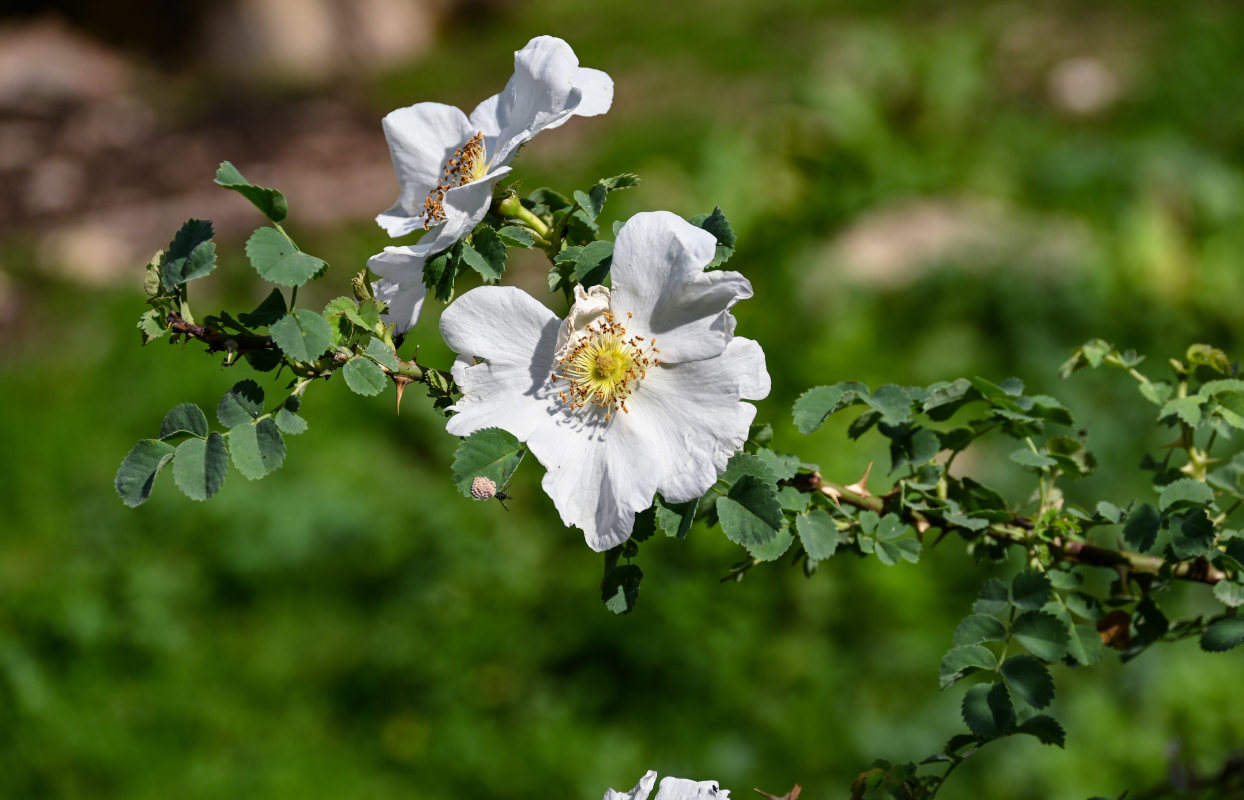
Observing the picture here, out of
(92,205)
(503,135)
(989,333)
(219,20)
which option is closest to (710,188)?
(989,333)

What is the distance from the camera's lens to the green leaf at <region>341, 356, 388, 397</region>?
1028 millimetres

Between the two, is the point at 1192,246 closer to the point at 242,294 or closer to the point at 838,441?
the point at 838,441

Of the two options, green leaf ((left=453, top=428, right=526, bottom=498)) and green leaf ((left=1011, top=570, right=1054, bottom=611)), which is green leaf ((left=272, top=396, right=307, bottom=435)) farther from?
green leaf ((left=1011, top=570, right=1054, bottom=611))

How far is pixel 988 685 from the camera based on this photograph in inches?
47.0

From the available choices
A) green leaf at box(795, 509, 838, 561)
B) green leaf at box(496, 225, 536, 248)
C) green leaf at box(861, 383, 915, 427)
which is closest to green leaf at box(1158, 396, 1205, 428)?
green leaf at box(861, 383, 915, 427)

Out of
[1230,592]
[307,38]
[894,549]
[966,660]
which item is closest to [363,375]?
[894,549]

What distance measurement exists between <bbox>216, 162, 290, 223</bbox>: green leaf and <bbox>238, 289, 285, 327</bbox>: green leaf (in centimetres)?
8

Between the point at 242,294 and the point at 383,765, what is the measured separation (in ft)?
9.33

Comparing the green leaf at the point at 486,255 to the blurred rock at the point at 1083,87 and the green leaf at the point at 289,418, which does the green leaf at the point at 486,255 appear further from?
the blurred rock at the point at 1083,87

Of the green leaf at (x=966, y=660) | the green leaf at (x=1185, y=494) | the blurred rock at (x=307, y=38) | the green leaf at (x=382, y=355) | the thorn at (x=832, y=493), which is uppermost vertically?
the blurred rock at (x=307, y=38)

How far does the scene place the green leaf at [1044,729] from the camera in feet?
3.76

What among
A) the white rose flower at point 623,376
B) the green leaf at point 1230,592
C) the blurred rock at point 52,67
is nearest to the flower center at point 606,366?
the white rose flower at point 623,376

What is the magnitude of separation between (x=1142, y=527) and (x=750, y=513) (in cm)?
46

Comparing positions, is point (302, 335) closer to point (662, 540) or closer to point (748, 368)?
point (748, 368)
